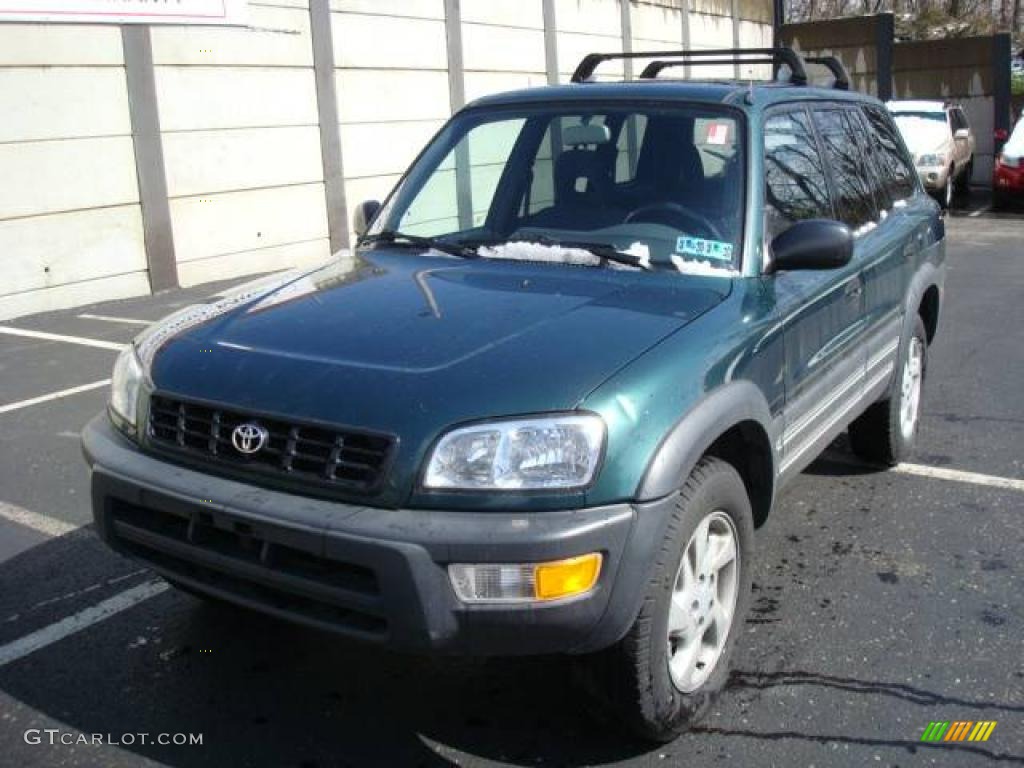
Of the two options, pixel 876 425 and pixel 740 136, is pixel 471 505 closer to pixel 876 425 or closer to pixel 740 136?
pixel 740 136

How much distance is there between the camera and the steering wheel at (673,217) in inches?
145

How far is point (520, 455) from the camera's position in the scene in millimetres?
2607

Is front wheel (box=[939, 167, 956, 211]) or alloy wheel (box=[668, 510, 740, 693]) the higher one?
front wheel (box=[939, 167, 956, 211])

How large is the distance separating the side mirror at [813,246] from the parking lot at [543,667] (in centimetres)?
124

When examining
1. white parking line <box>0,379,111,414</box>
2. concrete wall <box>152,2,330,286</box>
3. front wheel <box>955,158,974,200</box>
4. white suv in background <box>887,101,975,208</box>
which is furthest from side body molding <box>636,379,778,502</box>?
front wheel <box>955,158,974,200</box>

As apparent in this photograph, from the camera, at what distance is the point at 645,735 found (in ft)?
9.84

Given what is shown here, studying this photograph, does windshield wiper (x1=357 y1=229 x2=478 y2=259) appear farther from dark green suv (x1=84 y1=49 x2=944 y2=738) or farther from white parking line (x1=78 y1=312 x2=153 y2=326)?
white parking line (x1=78 y1=312 x2=153 y2=326)

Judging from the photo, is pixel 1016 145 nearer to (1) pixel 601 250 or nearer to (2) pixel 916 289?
(2) pixel 916 289

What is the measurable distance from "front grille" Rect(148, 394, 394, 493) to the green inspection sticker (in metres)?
1.46

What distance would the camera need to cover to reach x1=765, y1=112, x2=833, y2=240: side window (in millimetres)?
3879

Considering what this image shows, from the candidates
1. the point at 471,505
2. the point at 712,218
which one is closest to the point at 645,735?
the point at 471,505

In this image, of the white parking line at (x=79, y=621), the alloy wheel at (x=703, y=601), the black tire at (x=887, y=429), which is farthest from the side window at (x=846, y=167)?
the white parking line at (x=79, y=621)

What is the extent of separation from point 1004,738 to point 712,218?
1827 mm

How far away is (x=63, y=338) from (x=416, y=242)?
6158 millimetres
